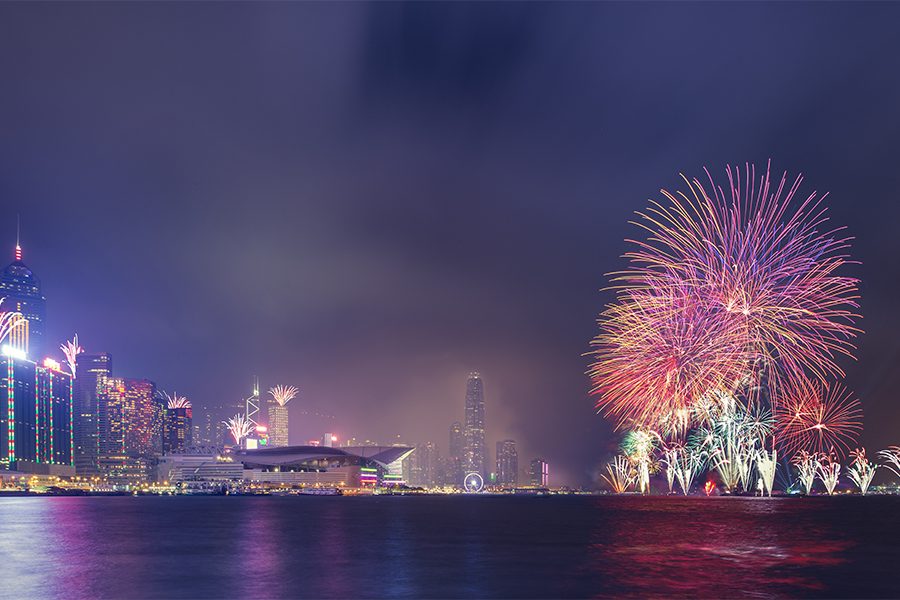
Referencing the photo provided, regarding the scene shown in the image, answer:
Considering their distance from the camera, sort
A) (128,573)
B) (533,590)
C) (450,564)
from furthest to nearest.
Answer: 1. (450,564)
2. (128,573)
3. (533,590)

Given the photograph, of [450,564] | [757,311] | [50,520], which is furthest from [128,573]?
[50,520]

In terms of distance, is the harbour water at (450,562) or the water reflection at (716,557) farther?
the harbour water at (450,562)

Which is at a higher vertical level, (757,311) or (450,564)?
(757,311)

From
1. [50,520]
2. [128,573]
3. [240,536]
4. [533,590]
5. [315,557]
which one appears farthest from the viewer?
[50,520]

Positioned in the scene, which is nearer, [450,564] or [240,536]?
[450,564]

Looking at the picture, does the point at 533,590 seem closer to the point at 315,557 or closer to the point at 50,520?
the point at 315,557

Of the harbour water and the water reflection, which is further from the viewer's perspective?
the harbour water

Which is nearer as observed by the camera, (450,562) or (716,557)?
(716,557)

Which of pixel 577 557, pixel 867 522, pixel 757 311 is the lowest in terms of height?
pixel 867 522

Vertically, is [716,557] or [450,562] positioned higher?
[450,562]
